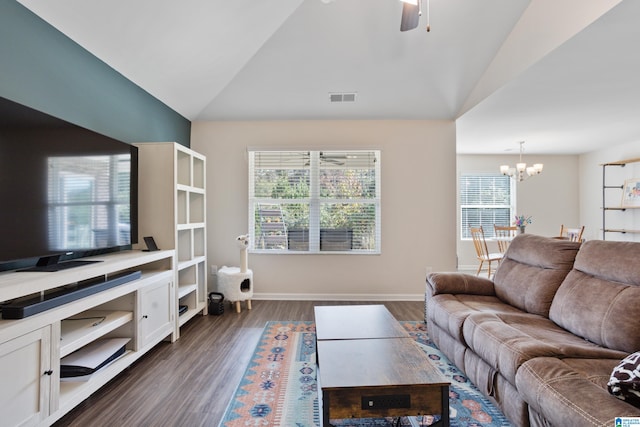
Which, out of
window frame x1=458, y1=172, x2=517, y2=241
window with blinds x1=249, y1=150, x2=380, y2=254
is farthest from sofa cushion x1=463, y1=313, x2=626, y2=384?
window frame x1=458, y1=172, x2=517, y2=241

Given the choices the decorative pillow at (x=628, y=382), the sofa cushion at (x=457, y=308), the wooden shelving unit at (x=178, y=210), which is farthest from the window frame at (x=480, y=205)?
the decorative pillow at (x=628, y=382)

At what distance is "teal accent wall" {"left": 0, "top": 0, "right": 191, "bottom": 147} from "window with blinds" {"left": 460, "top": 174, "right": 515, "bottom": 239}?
A: 6.09 m

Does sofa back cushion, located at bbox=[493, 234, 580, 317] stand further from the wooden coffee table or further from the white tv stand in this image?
the white tv stand

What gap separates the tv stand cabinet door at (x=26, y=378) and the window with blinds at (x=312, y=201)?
9.28 ft

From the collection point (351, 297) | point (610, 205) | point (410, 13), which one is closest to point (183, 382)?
point (351, 297)

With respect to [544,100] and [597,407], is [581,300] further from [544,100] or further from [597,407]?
[544,100]

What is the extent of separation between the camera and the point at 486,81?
11.5 ft

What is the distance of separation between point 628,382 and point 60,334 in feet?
8.85

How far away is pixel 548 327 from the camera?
2064mm

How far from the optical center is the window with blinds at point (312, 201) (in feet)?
14.3

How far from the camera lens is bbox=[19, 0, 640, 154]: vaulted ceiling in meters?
2.38

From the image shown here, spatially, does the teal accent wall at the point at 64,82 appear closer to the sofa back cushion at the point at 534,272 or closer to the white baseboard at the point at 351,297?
the white baseboard at the point at 351,297

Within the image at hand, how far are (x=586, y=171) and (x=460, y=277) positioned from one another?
5723mm

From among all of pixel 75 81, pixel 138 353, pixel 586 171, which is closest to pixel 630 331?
pixel 138 353
